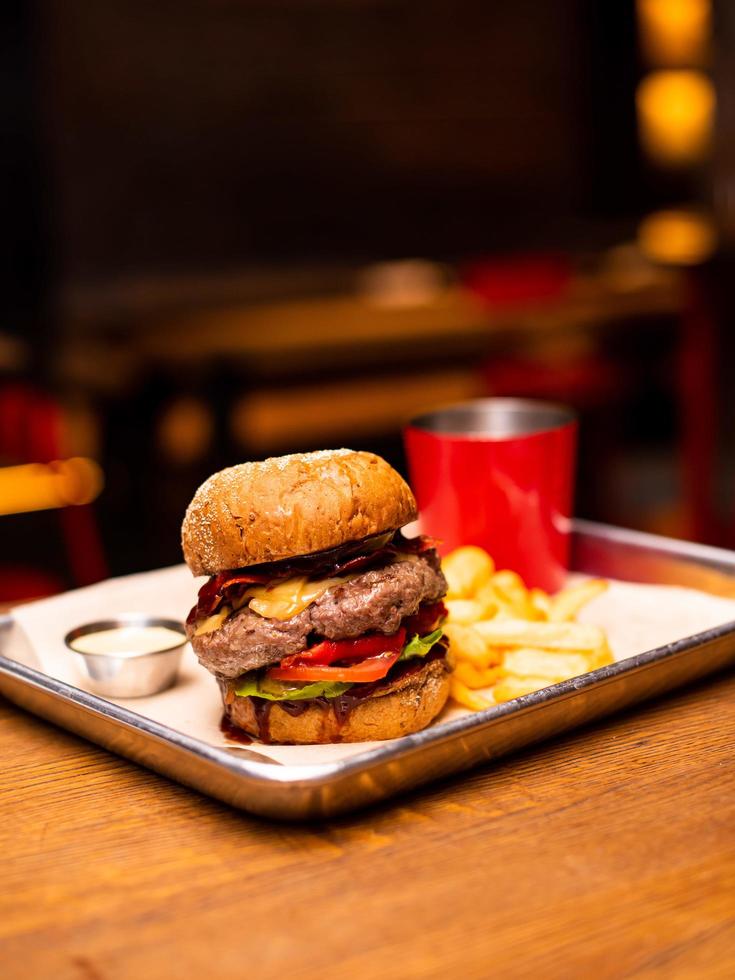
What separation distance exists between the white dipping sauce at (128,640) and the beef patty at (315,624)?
23 centimetres

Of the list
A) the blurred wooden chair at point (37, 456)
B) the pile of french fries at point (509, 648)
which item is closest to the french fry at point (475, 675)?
the pile of french fries at point (509, 648)

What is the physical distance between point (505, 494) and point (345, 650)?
77 centimetres

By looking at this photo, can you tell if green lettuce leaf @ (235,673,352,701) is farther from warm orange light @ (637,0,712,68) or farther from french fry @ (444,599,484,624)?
warm orange light @ (637,0,712,68)

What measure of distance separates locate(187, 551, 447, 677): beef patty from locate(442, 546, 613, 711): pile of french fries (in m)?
0.17

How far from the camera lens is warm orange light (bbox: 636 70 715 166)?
32.0 ft

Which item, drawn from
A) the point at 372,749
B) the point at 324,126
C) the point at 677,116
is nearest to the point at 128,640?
the point at 372,749

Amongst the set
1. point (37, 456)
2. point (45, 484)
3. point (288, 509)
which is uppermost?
point (288, 509)

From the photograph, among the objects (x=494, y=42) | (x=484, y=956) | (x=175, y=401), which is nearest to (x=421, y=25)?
(x=494, y=42)

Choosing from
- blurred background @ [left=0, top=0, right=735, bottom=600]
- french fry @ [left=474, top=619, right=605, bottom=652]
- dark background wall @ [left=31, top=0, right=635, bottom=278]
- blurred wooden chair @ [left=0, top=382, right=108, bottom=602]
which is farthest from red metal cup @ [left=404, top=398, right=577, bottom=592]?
dark background wall @ [left=31, top=0, right=635, bottom=278]

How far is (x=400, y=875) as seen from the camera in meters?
1.21

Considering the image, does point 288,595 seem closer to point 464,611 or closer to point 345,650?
point 345,650

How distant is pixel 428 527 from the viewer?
2258 millimetres

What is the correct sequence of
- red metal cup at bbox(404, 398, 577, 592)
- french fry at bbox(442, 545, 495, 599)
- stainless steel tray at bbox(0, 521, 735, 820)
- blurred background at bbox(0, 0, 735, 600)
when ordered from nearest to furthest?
1. stainless steel tray at bbox(0, 521, 735, 820)
2. french fry at bbox(442, 545, 495, 599)
3. red metal cup at bbox(404, 398, 577, 592)
4. blurred background at bbox(0, 0, 735, 600)

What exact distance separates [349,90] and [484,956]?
8102 millimetres
